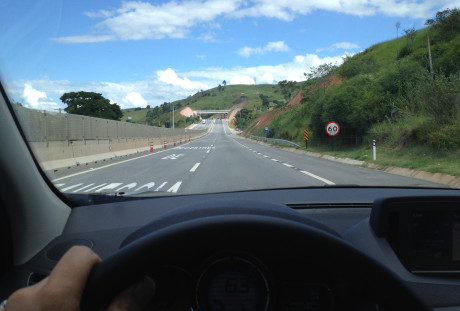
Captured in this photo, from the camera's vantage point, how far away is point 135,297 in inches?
62.6

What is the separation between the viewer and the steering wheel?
1.55 metres

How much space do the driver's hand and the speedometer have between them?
0.28 meters

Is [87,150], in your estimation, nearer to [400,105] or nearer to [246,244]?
[246,244]

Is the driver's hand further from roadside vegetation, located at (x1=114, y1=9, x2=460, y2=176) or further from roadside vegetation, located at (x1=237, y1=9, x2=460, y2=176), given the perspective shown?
roadside vegetation, located at (x1=237, y1=9, x2=460, y2=176)

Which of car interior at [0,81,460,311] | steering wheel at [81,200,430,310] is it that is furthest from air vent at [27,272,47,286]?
steering wheel at [81,200,430,310]

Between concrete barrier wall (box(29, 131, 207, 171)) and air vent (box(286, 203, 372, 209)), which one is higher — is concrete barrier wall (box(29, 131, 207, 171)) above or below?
below

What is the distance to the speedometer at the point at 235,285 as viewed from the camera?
5.86ft

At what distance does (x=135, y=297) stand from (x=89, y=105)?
6334mm

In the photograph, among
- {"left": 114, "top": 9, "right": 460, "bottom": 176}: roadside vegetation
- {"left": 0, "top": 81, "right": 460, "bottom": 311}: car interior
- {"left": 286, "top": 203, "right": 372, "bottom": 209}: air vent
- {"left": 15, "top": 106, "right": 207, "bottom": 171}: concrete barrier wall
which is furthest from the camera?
{"left": 114, "top": 9, "right": 460, "bottom": 176}: roadside vegetation

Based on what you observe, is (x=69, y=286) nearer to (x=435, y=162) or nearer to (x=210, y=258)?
(x=210, y=258)

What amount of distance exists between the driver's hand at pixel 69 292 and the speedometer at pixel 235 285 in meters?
0.28

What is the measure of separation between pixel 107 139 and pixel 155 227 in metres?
21.6

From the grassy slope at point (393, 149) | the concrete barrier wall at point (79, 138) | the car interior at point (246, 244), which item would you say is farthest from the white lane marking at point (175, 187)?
the grassy slope at point (393, 149)

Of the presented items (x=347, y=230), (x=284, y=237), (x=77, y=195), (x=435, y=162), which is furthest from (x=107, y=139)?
(x=284, y=237)
